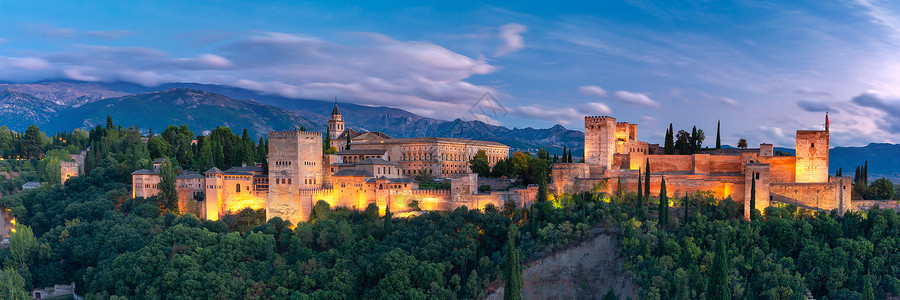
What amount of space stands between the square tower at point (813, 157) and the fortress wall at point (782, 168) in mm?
345

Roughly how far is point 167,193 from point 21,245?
1074 centimetres

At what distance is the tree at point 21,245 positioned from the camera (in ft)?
156

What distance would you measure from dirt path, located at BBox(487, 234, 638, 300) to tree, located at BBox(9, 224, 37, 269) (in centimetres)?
3540

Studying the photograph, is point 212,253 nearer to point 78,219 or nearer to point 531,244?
point 78,219

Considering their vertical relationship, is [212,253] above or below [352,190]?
below

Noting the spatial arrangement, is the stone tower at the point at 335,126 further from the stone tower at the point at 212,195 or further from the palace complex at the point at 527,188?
the stone tower at the point at 212,195

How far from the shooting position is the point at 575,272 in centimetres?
4034

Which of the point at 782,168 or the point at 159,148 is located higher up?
the point at 159,148

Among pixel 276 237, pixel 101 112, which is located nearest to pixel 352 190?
pixel 276 237

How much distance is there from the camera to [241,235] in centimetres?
4503

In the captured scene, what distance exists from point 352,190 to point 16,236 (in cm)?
2445

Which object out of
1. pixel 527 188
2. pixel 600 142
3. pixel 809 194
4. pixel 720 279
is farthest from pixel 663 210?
pixel 720 279

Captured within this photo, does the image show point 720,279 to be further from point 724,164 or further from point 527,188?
point 724,164

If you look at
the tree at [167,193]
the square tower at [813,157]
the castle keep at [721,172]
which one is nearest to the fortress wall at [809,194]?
the castle keep at [721,172]
